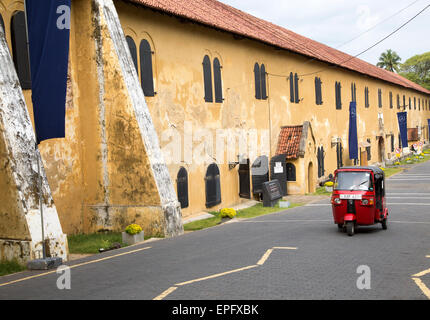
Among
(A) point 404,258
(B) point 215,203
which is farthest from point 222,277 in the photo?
(B) point 215,203

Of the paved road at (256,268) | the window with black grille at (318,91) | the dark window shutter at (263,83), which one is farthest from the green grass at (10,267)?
the window with black grille at (318,91)

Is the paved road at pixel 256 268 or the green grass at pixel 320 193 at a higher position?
the green grass at pixel 320 193

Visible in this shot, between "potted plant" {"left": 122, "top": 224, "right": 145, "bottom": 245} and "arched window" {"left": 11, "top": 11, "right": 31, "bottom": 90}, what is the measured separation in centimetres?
483

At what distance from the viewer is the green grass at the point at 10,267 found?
33.1ft

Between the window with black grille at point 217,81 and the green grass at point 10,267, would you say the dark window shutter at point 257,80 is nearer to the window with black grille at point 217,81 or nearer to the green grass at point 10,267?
the window with black grille at point 217,81

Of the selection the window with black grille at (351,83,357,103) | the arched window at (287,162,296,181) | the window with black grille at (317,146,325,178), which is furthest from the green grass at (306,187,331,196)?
the window with black grille at (351,83,357,103)

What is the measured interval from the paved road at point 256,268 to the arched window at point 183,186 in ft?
12.6

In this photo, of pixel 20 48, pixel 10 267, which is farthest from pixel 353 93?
pixel 10 267

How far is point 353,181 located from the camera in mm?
13711

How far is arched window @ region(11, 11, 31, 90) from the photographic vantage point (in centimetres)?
1280

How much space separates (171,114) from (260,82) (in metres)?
8.60

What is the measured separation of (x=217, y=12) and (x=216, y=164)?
8.02m
